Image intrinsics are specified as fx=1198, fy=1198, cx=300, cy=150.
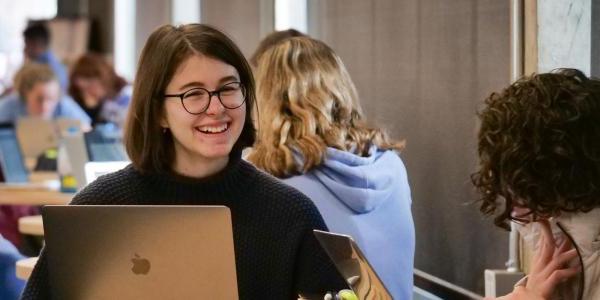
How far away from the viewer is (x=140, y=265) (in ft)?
6.68

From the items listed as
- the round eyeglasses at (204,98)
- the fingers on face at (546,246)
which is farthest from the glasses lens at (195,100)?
the fingers on face at (546,246)

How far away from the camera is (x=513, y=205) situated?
1881mm

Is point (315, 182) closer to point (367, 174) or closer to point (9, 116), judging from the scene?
point (367, 174)

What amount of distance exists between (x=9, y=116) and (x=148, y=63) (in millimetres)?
7442

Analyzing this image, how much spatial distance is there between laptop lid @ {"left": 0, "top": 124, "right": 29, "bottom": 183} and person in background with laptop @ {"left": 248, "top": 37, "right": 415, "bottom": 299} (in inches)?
151

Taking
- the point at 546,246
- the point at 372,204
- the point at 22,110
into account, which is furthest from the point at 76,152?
the point at 546,246

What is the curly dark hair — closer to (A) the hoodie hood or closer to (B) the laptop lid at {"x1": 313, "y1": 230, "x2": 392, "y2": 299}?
(B) the laptop lid at {"x1": 313, "y1": 230, "x2": 392, "y2": 299}

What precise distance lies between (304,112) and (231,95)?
113cm

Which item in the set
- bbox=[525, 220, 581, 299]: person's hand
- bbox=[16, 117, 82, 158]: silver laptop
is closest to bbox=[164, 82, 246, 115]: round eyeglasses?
bbox=[525, 220, 581, 299]: person's hand

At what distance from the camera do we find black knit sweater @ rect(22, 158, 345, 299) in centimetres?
236

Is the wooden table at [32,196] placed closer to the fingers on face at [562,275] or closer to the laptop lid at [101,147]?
the laptop lid at [101,147]

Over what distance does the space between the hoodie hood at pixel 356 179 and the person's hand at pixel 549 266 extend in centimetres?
142

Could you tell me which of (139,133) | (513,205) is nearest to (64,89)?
(139,133)

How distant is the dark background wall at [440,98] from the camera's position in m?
3.20
